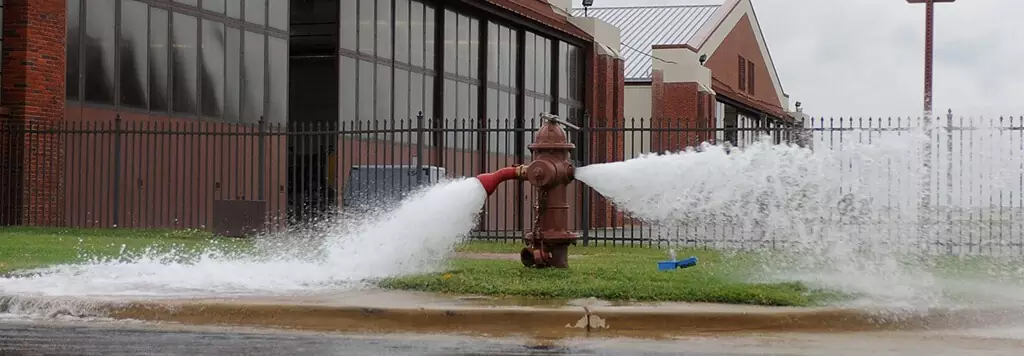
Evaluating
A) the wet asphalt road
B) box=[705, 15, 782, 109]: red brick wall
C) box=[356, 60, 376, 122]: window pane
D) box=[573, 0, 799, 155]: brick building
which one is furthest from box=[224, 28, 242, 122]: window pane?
box=[705, 15, 782, 109]: red brick wall

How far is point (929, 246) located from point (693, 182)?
6888mm

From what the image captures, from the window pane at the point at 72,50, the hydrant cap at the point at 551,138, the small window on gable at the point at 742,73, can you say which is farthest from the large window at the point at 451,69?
the small window on gable at the point at 742,73

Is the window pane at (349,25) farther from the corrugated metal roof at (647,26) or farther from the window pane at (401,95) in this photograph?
the corrugated metal roof at (647,26)

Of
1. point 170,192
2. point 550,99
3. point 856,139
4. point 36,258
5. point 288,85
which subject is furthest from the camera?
point 550,99

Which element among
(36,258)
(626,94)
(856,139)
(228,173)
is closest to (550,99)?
(626,94)

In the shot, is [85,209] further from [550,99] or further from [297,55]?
[550,99]

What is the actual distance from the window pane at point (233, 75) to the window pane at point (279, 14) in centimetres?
132

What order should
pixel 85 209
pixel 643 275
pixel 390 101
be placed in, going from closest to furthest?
pixel 643 275, pixel 85 209, pixel 390 101

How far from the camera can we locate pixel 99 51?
66.7ft

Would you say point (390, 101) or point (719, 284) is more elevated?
point (390, 101)

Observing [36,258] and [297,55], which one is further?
[297,55]

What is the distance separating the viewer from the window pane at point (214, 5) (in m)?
23.0

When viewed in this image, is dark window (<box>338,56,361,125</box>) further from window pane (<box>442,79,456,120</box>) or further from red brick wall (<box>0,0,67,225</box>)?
red brick wall (<box>0,0,67,225</box>)

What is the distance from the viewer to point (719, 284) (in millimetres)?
10359
